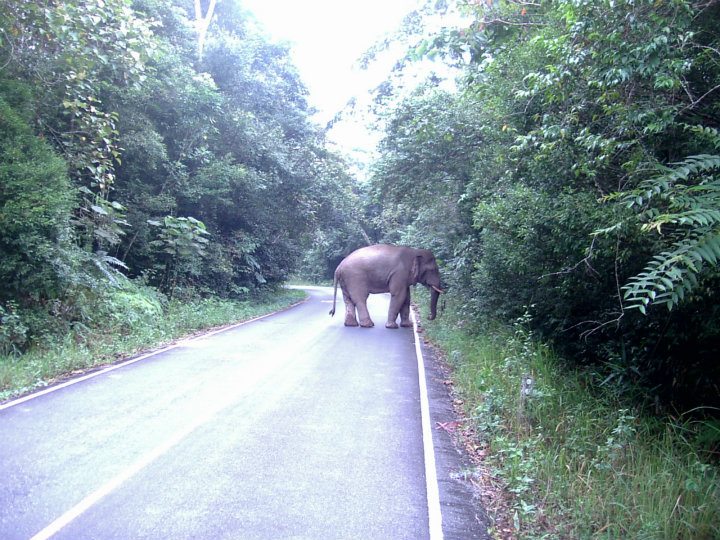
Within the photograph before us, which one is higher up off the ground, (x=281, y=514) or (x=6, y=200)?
(x=6, y=200)

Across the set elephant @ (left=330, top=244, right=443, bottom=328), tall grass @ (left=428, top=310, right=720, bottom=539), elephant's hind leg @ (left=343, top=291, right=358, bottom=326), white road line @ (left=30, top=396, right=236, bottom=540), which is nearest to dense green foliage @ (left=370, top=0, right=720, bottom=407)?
tall grass @ (left=428, top=310, right=720, bottom=539)

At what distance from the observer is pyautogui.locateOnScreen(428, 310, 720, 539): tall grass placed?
14.3 ft

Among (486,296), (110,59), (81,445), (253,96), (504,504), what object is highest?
(253,96)

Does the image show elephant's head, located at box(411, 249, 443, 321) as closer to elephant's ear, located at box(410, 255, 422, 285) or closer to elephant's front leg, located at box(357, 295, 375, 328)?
elephant's ear, located at box(410, 255, 422, 285)

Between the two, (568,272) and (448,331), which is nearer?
(568,272)

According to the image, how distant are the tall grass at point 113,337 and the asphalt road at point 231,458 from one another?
32.5 inches

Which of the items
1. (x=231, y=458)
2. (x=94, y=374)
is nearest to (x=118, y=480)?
(x=231, y=458)

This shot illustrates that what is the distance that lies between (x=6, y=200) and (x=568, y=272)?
9.02m

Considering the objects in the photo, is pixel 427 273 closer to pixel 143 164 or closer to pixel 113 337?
pixel 143 164

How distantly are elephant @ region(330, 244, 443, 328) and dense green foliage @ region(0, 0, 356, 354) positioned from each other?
4.64 metres

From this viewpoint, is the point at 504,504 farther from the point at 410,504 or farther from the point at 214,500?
the point at 214,500

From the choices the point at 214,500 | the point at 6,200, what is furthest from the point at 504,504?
the point at 6,200

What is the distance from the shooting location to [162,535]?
4227 mm

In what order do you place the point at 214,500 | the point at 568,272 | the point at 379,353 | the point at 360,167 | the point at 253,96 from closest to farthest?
1. the point at 214,500
2. the point at 568,272
3. the point at 379,353
4. the point at 253,96
5. the point at 360,167
